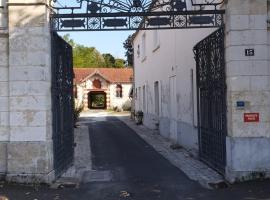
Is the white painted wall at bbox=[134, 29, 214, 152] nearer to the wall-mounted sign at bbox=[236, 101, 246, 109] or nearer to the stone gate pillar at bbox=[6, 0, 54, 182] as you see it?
the wall-mounted sign at bbox=[236, 101, 246, 109]

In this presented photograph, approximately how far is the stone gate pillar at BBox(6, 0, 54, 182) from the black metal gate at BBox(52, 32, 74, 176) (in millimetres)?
506

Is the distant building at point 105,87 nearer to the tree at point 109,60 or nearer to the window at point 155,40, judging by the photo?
the tree at point 109,60

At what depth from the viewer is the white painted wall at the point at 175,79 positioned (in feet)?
52.0

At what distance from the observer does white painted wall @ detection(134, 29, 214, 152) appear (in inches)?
623

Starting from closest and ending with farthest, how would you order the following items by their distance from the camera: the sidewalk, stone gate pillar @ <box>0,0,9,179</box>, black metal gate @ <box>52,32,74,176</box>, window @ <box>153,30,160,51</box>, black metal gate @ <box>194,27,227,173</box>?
stone gate pillar @ <box>0,0,9,179</box>
the sidewalk
black metal gate @ <box>194,27,227,173</box>
black metal gate @ <box>52,32,74,176</box>
window @ <box>153,30,160,51</box>

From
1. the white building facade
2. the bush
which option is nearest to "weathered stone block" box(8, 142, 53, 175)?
the white building facade

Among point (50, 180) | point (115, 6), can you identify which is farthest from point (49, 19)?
point (50, 180)

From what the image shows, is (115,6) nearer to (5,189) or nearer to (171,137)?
(5,189)

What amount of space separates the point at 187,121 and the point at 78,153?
3.67 metres

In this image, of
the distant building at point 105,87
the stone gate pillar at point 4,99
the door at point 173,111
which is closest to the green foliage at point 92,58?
the distant building at point 105,87

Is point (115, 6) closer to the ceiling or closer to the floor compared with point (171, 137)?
closer to the ceiling

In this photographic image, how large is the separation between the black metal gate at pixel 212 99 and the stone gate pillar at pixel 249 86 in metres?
0.47

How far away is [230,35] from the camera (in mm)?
10250

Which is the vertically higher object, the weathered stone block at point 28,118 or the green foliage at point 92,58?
the green foliage at point 92,58
